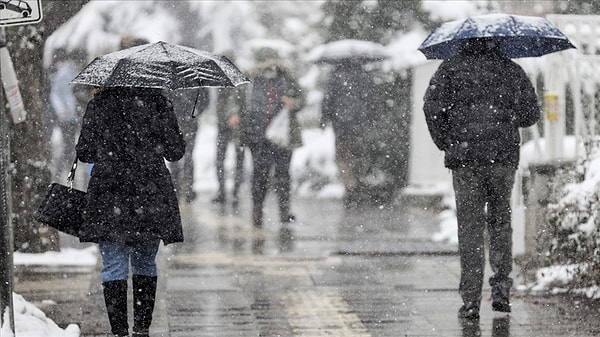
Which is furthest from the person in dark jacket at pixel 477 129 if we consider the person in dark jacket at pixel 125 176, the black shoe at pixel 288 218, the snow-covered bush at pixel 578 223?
the black shoe at pixel 288 218

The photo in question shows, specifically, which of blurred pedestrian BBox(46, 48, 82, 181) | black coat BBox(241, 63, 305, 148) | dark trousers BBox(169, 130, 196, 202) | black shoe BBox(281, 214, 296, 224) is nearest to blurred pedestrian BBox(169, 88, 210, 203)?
dark trousers BBox(169, 130, 196, 202)

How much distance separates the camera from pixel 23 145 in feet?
33.4

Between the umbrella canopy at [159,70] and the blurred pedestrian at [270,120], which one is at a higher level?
the umbrella canopy at [159,70]

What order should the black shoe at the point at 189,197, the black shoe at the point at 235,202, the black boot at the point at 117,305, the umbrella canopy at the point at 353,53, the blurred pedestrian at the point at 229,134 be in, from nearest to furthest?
the black boot at the point at 117,305 < the black shoe at the point at 235,202 < the blurred pedestrian at the point at 229,134 < the black shoe at the point at 189,197 < the umbrella canopy at the point at 353,53

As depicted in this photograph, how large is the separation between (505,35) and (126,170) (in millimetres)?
2334

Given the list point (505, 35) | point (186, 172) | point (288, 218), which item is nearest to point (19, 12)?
point (505, 35)

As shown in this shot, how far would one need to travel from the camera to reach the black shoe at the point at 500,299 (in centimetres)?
769

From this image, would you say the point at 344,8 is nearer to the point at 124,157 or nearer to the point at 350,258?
the point at 350,258

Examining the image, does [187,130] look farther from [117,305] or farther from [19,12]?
[19,12]

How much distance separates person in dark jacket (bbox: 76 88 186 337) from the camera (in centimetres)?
671

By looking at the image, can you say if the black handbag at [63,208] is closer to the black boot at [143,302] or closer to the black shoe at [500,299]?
the black boot at [143,302]

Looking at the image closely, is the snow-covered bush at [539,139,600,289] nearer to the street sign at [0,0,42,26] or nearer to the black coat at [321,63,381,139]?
the street sign at [0,0,42,26]

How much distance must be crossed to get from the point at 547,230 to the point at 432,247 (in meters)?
2.05

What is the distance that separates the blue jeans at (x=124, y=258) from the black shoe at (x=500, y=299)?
6.91 feet
